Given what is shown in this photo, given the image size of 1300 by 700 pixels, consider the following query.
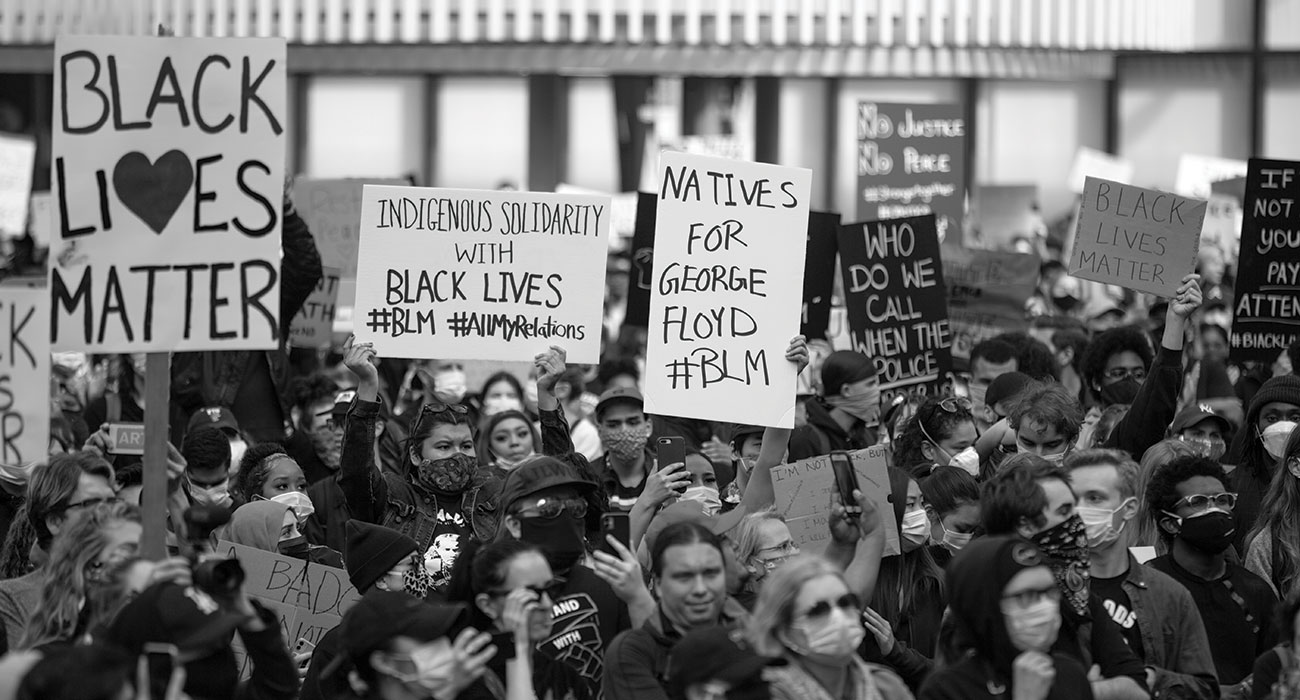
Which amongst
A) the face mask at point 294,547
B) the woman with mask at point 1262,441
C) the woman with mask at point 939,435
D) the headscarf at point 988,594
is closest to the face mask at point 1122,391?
the woman with mask at point 1262,441

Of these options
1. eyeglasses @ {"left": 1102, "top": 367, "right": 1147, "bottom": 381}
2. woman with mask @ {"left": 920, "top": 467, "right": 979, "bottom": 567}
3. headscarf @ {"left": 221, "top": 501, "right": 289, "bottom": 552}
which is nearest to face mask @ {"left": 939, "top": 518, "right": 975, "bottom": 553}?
woman with mask @ {"left": 920, "top": 467, "right": 979, "bottom": 567}

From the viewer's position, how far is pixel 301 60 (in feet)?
82.1

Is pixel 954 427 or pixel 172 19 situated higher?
pixel 172 19

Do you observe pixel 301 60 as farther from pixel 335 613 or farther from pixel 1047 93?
pixel 335 613

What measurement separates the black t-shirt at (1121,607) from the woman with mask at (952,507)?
893mm

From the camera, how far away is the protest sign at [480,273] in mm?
8062

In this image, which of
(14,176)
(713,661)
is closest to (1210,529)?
(713,661)

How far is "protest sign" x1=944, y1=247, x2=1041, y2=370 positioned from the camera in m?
12.0

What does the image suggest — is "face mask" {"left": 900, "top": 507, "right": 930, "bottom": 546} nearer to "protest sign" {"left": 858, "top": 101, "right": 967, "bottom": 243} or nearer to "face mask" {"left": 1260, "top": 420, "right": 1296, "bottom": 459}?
"face mask" {"left": 1260, "top": 420, "right": 1296, "bottom": 459}

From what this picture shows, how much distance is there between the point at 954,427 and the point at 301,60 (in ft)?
60.5

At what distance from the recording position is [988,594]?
478 centimetres

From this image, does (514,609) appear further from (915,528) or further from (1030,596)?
(915,528)

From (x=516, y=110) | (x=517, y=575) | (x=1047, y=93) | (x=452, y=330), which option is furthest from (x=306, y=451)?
(x=1047, y=93)

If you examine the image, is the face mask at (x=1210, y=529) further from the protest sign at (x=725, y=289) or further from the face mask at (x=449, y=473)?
the face mask at (x=449, y=473)
